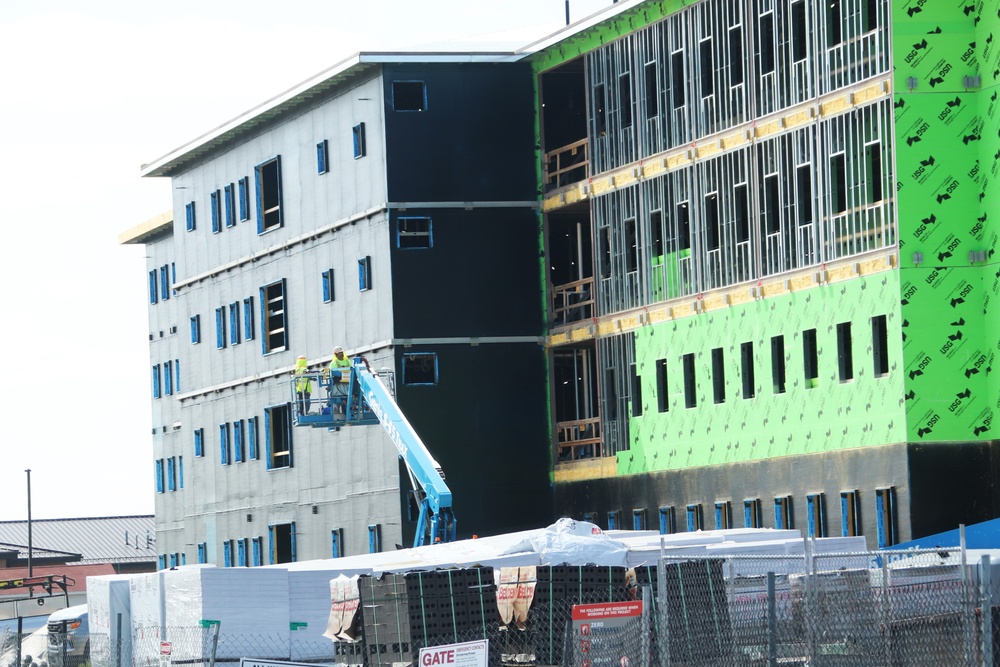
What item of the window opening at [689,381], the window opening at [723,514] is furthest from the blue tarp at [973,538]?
the window opening at [689,381]

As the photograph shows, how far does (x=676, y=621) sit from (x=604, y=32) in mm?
25804

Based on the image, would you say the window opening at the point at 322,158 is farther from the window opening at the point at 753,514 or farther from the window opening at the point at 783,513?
the window opening at the point at 783,513

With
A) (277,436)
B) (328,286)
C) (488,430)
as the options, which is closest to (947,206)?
(488,430)

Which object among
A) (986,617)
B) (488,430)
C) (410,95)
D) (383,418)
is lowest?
(986,617)

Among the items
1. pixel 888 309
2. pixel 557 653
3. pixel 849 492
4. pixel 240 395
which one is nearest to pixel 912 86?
pixel 888 309

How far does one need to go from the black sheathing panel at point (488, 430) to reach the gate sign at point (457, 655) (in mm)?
31187

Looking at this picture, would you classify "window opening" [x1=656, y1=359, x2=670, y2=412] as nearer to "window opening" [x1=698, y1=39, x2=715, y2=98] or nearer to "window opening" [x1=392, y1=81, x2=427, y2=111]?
"window opening" [x1=698, y1=39, x2=715, y2=98]

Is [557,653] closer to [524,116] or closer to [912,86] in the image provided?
[912,86]

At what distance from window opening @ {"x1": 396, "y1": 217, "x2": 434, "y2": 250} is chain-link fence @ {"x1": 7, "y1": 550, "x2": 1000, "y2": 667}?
64.7 feet

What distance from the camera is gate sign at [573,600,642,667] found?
20859mm

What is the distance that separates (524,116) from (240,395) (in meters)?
14.2

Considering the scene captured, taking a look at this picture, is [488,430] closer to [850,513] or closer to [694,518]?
[694,518]

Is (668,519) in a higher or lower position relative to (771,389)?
lower

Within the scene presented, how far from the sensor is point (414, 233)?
51.2 m
